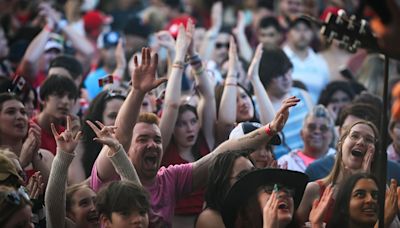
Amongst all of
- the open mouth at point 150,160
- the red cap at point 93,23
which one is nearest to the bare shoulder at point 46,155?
the open mouth at point 150,160

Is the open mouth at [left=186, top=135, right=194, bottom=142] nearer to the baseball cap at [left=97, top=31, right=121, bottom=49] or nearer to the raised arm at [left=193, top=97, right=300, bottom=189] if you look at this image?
the raised arm at [left=193, top=97, right=300, bottom=189]

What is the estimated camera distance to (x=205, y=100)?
29.7ft

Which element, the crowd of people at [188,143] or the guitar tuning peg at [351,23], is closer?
the guitar tuning peg at [351,23]

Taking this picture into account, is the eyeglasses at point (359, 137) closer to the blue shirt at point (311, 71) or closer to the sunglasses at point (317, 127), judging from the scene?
the sunglasses at point (317, 127)

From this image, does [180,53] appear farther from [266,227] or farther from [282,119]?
[266,227]

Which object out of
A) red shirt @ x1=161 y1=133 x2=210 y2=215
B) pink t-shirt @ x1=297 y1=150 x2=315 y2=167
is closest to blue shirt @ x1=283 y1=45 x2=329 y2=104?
pink t-shirt @ x1=297 y1=150 x2=315 y2=167

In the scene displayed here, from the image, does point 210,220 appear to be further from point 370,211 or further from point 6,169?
point 6,169

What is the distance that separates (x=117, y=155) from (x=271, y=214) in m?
1.03

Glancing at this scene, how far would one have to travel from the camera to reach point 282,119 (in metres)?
7.50

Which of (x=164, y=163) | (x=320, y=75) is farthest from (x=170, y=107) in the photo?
(x=320, y=75)

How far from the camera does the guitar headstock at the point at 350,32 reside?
20.9 feet

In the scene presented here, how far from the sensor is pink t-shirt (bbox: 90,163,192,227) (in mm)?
7211

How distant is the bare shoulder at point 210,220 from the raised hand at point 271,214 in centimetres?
45

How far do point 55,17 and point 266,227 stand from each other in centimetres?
694
